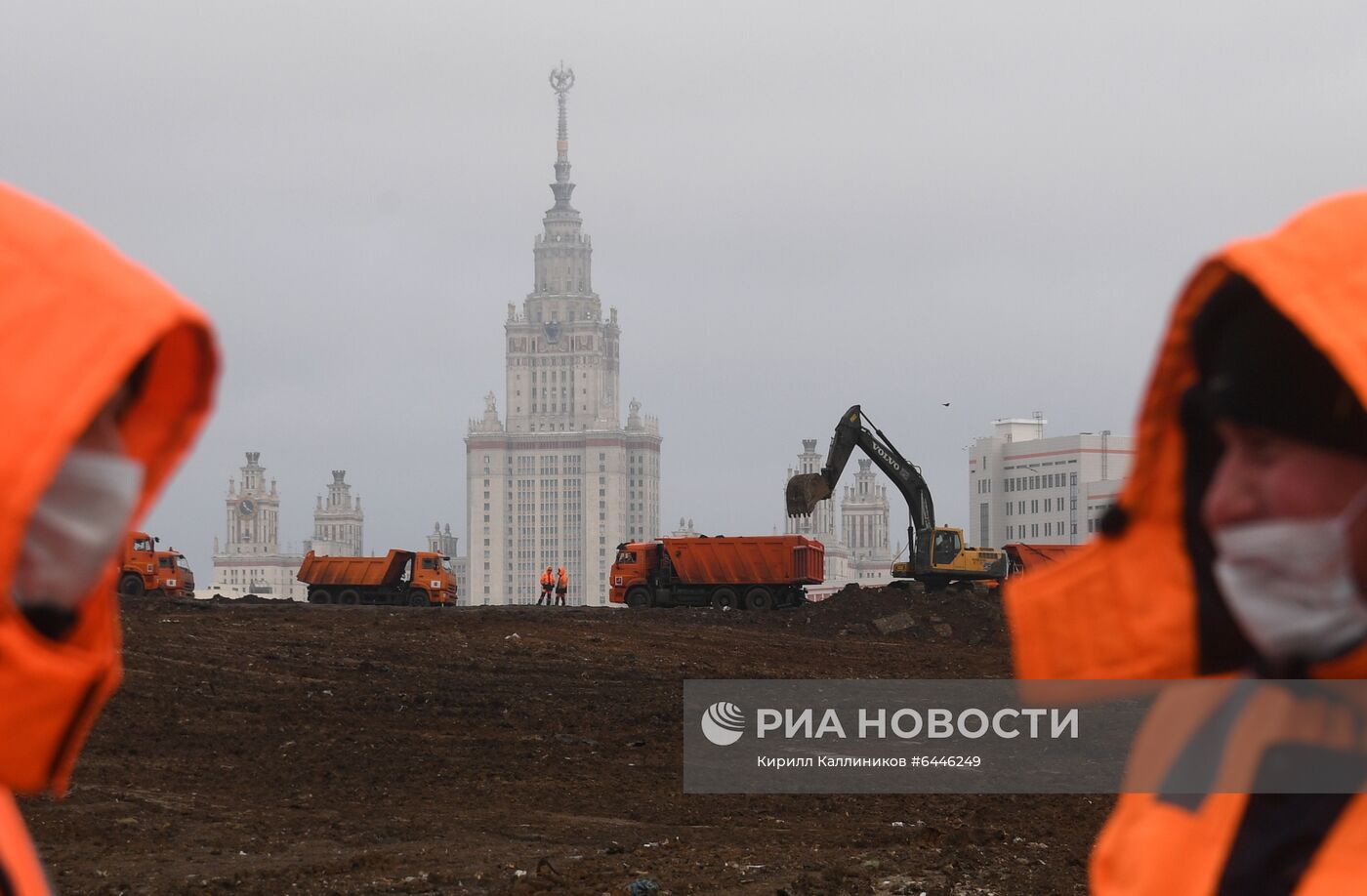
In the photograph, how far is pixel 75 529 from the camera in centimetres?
162

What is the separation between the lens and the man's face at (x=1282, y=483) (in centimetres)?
166

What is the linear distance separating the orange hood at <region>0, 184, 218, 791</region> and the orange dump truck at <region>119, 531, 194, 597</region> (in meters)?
48.1

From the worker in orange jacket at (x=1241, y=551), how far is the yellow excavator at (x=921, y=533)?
145 ft

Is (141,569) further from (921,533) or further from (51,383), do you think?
(51,383)

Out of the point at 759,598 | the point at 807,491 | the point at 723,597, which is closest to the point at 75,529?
the point at 807,491

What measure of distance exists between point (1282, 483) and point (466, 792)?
57.6 feet

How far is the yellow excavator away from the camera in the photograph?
1844 inches

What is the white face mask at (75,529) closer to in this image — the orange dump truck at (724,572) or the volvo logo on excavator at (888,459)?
the volvo logo on excavator at (888,459)

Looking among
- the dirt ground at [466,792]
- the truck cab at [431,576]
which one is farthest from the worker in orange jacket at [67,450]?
the truck cab at [431,576]

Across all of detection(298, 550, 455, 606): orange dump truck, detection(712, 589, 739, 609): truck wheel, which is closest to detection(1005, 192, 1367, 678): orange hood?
detection(712, 589, 739, 609): truck wheel

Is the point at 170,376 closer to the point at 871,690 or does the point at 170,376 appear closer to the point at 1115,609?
the point at 1115,609

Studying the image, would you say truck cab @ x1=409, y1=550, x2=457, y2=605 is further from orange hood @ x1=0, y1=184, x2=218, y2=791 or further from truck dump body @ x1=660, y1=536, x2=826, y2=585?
orange hood @ x1=0, y1=184, x2=218, y2=791

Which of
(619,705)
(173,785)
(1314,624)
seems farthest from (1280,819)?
(619,705)

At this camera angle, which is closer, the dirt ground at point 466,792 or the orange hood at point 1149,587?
the orange hood at point 1149,587
